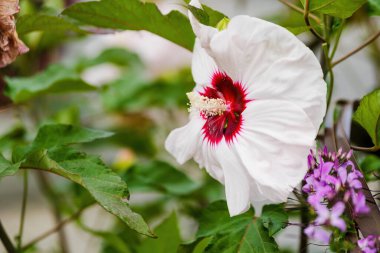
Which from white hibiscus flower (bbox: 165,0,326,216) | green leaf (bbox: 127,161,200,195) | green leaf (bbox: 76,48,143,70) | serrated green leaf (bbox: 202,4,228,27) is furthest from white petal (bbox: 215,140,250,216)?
green leaf (bbox: 76,48,143,70)

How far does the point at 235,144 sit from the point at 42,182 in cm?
56

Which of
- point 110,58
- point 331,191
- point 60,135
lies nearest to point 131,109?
point 110,58

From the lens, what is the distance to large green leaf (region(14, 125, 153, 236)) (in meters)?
0.39

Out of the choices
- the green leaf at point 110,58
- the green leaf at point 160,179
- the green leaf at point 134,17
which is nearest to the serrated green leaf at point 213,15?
the green leaf at point 134,17

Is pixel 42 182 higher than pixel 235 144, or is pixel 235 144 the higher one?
pixel 235 144

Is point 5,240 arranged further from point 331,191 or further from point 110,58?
point 110,58

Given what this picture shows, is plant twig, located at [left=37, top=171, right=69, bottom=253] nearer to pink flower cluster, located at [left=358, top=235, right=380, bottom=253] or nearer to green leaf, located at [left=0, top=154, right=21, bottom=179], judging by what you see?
green leaf, located at [left=0, top=154, right=21, bottom=179]

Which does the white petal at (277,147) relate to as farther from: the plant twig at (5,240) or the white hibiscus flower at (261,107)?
the plant twig at (5,240)

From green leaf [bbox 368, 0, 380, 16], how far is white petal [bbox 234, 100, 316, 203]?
0.16 meters

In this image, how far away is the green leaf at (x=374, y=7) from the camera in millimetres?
479

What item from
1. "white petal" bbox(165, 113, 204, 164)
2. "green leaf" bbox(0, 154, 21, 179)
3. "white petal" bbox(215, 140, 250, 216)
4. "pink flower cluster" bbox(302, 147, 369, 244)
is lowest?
"green leaf" bbox(0, 154, 21, 179)

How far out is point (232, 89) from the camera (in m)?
0.42

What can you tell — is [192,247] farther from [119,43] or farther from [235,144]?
[119,43]

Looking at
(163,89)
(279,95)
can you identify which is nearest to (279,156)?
(279,95)
